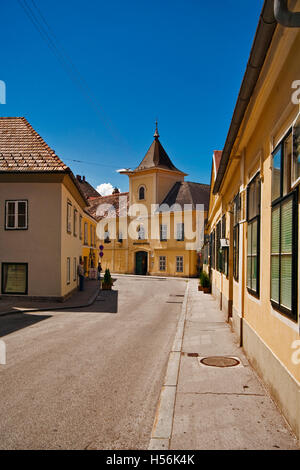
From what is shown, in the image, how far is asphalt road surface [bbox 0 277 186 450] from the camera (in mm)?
4809

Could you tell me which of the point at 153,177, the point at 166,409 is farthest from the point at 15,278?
the point at 153,177

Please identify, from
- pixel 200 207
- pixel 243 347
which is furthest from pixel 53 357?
pixel 200 207

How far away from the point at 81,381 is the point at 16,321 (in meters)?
7.56

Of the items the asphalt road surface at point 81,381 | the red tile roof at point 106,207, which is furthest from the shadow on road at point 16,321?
the red tile roof at point 106,207

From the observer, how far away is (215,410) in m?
5.49

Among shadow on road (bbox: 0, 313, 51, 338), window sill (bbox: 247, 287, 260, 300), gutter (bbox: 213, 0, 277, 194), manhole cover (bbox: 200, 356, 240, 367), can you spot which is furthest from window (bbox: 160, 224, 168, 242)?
window sill (bbox: 247, 287, 260, 300)

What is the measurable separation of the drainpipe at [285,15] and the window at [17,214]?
53.5 feet

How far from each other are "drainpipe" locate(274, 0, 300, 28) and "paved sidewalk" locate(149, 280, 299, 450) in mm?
4356

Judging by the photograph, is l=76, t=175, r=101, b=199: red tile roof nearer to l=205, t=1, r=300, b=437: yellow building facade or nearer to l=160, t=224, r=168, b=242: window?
l=160, t=224, r=168, b=242: window

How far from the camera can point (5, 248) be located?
1927 centimetres

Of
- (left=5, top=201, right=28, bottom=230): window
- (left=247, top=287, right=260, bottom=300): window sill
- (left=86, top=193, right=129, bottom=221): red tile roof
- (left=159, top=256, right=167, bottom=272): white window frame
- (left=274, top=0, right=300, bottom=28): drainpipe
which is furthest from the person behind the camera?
(left=86, top=193, right=129, bottom=221): red tile roof

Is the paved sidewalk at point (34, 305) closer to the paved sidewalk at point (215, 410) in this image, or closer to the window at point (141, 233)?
the paved sidewalk at point (215, 410)

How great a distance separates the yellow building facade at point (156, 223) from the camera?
144 ft

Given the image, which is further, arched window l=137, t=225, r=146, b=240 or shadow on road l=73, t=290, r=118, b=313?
arched window l=137, t=225, r=146, b=240
